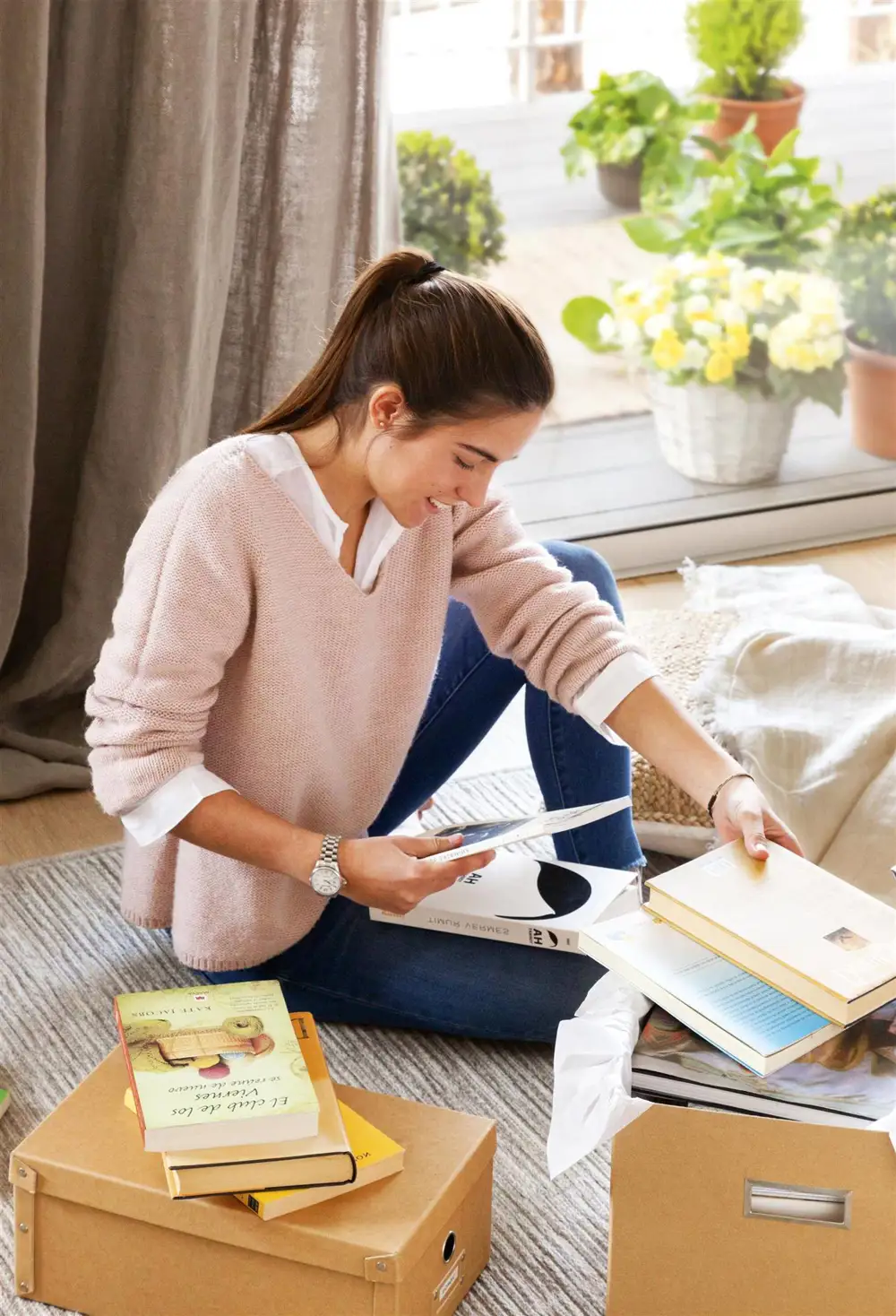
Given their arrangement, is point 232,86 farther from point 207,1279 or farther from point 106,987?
point 207,1279

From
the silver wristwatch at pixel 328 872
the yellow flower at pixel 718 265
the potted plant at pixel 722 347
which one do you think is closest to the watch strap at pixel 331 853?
the silver wristwatch at pixel 328 872

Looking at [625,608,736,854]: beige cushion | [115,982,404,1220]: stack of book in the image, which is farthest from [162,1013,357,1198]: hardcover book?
[625,608,736,854]: beige cushion

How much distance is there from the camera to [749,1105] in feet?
3.79

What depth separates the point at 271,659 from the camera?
4.96 ft

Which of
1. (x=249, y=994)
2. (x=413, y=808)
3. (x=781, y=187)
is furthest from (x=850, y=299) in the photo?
(x=249, y=994)

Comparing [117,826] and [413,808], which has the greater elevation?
[413,808]

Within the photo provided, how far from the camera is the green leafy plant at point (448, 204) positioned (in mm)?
2609

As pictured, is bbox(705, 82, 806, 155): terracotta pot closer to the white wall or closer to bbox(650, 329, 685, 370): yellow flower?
the white wall

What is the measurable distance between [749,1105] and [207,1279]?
0.47 meters

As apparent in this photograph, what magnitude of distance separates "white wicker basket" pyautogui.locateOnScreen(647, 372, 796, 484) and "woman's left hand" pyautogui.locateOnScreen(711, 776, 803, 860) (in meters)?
1.61

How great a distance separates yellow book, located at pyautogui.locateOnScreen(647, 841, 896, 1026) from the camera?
115cm

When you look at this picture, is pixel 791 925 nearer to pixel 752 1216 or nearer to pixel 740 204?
pixel 752 1216

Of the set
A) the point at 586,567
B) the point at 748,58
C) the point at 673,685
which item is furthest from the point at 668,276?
the point at 586,567

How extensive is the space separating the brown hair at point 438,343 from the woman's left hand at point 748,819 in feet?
1.32
